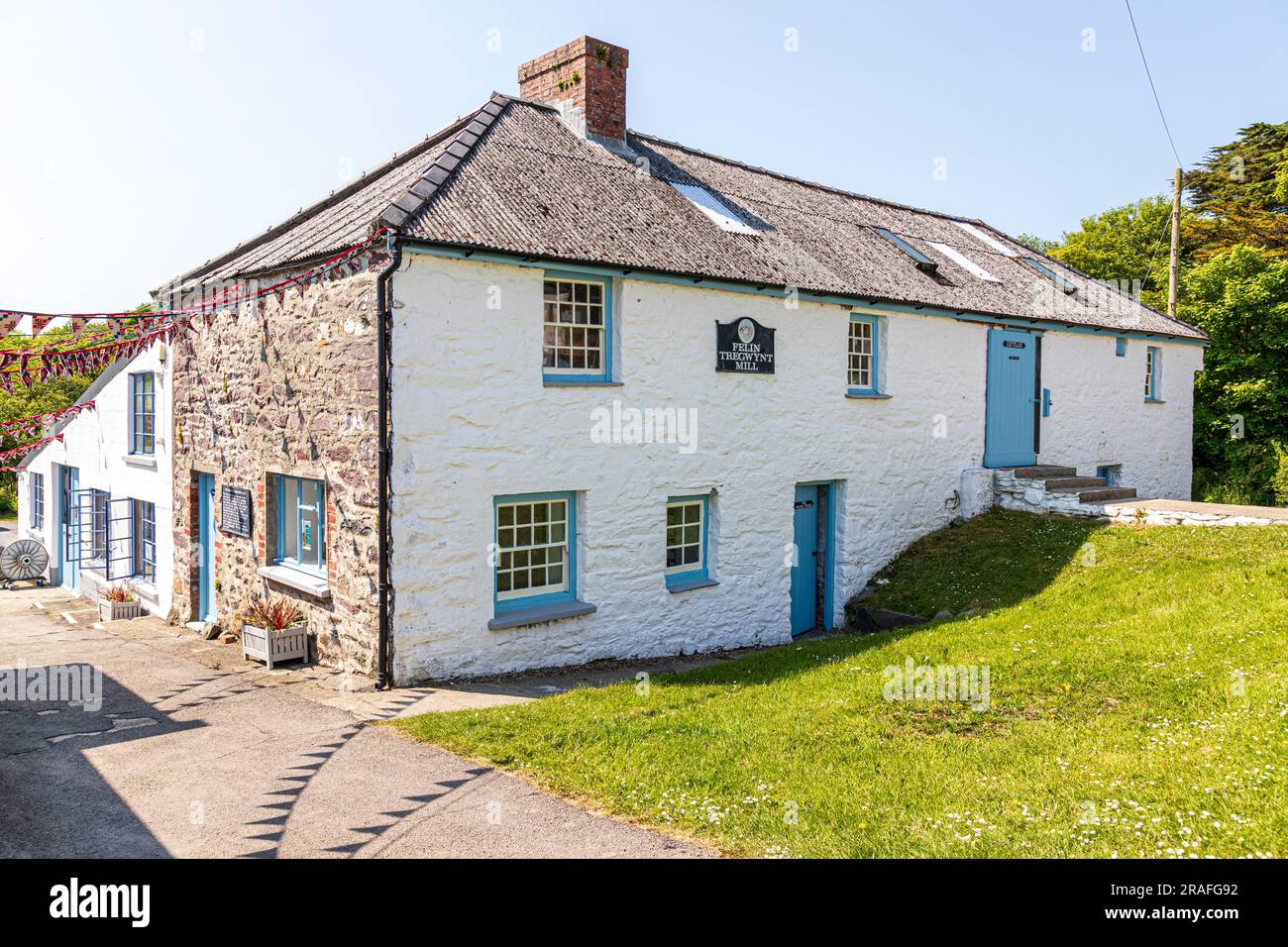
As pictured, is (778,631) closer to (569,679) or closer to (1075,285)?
(569,679)

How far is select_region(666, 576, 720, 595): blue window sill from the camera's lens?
1272 cm

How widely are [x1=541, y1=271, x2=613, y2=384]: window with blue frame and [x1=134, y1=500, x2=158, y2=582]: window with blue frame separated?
912 cm

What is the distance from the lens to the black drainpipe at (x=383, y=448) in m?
9.89

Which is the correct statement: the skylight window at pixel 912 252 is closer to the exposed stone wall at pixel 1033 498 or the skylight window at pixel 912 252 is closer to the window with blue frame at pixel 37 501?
the exposed stone wall at pixel 1033 498

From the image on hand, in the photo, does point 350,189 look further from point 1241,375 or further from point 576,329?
point 1241,375

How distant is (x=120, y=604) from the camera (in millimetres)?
16406

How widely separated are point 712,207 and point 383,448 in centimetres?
769

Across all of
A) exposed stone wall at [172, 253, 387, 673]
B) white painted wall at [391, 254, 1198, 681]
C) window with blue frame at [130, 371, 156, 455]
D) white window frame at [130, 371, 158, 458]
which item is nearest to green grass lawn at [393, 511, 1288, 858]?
white painted wall at [391, 254, 1198, 681]

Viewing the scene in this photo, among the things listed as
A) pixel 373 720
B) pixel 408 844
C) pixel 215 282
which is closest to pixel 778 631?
pixel 373 720

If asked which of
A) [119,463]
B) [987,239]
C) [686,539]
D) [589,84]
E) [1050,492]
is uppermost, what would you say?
[589,84]

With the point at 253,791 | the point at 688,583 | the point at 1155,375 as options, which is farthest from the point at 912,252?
the point at 253,791

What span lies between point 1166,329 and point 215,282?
2045 cm

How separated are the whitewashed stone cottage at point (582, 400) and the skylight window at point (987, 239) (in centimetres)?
450

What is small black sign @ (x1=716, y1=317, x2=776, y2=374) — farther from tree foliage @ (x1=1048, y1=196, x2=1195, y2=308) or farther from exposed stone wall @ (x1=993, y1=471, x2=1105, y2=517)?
tree foliage @ (x1=1048, y1=196, x2=1195, y2=308)
